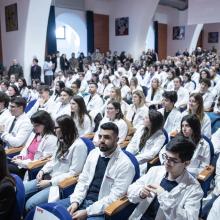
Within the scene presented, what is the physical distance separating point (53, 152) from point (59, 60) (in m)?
11.9

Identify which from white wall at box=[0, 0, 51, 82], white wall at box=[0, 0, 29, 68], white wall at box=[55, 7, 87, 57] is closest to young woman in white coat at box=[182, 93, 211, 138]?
white wall at box=[0, 0, 51, 82]

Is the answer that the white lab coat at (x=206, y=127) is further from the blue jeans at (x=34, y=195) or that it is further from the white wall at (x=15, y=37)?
the white wall at (x=15, y=37)

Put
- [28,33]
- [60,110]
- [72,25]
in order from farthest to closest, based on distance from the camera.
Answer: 1. [72,25]
2. [28,33]
3. [60,110]

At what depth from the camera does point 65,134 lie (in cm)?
303

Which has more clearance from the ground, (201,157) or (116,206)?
(201,157)

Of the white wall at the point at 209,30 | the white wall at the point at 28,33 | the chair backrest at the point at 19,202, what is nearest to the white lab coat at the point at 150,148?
the chair backrest at the point at 19,202

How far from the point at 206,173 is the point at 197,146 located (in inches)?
13.7

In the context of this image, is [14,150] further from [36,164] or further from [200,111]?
[200,111]

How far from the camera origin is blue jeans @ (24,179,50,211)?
2.73m

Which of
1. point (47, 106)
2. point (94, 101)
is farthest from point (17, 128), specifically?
point (94, 101)

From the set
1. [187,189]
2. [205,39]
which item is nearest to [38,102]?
[187,189]

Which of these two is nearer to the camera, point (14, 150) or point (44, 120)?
point (44, 120)

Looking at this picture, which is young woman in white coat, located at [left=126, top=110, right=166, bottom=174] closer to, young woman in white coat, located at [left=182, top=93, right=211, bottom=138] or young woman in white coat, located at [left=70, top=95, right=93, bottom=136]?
young woman in white coat, located at [left=182, top=93, right=211, bottom=138]

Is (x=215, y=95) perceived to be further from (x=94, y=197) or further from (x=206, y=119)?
(x=94, y=197)
